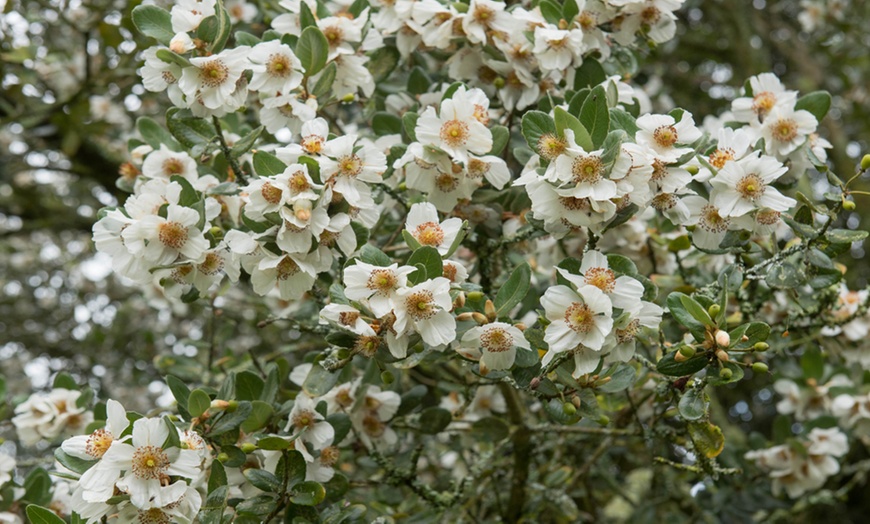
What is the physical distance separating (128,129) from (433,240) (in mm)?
2704

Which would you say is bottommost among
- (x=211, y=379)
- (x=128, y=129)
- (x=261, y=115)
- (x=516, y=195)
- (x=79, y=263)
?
(x=79, y=263)

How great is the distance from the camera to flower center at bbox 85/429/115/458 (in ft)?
5.06

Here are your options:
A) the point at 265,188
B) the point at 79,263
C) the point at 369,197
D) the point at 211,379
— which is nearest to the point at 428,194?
the point at 369,197

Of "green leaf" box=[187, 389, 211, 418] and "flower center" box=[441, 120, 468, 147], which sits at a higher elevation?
"flower center" box=[441, 120, 468, 147]

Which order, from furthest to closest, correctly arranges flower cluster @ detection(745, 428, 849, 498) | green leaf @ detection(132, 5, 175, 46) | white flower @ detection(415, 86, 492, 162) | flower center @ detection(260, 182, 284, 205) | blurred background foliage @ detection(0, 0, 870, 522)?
blurred background foliage @ detection(0, 0, 870, 522) < flower cluster @ detection(745, 428, 849, 498) < green leaf @ detection(132, 5, 175, 46) < white flower @ detection(415, 86, 492, 162) < flower center @ detection(260, 182, 284, 205)

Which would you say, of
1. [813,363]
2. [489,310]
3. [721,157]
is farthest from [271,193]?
[813,363]

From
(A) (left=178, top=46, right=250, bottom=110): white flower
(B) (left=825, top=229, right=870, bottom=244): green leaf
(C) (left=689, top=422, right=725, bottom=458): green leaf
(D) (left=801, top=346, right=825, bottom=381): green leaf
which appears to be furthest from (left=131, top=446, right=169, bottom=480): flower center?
(D) (left=801, top=346, right=825, bottom=381): green leaf

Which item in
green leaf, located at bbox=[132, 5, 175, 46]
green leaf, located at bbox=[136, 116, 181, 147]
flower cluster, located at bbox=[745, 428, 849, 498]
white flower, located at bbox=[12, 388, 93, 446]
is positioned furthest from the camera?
flower cluster, located at bbox=[745, 428, 849, 498]

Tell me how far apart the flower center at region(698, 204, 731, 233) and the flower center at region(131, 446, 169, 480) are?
3.80 ft

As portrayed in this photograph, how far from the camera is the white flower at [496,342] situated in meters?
1.59

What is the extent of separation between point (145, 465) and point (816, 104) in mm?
1701

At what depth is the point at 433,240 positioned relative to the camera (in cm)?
161

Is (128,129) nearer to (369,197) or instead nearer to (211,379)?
(211,379)

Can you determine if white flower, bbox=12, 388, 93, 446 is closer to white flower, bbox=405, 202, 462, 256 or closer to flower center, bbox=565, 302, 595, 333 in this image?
white flower, bbox=405, 202, 462, 256
